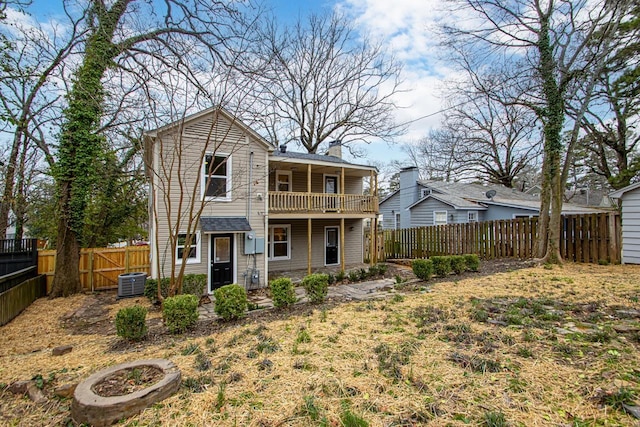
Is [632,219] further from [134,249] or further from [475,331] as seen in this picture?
[134,249]

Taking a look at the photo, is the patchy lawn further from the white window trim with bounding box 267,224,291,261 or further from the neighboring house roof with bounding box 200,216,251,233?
the white window trim with bounding box 267,224,291,261

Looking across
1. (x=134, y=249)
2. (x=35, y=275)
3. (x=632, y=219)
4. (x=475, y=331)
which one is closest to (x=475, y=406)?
(x=475, y=331)

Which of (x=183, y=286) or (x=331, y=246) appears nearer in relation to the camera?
(x=183, y=286)

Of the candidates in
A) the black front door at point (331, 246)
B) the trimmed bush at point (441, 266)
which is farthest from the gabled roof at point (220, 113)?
the trimmed bush at point (441, 266)

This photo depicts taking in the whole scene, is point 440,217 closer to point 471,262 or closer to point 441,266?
point 471,262

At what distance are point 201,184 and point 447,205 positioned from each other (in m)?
15.0

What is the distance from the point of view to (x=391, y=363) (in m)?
3.44

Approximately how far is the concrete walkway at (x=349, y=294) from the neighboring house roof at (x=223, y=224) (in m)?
2.26

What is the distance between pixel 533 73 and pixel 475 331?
10.9 metres

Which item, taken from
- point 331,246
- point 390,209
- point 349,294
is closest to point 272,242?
point 331,246

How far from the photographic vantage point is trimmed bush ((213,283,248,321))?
18.9ft

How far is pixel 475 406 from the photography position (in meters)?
2.56

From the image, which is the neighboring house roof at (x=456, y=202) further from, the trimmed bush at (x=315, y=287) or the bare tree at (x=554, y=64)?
the trimmed bush at (x=315, y=287)

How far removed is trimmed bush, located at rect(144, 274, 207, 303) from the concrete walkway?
0.55 meters
